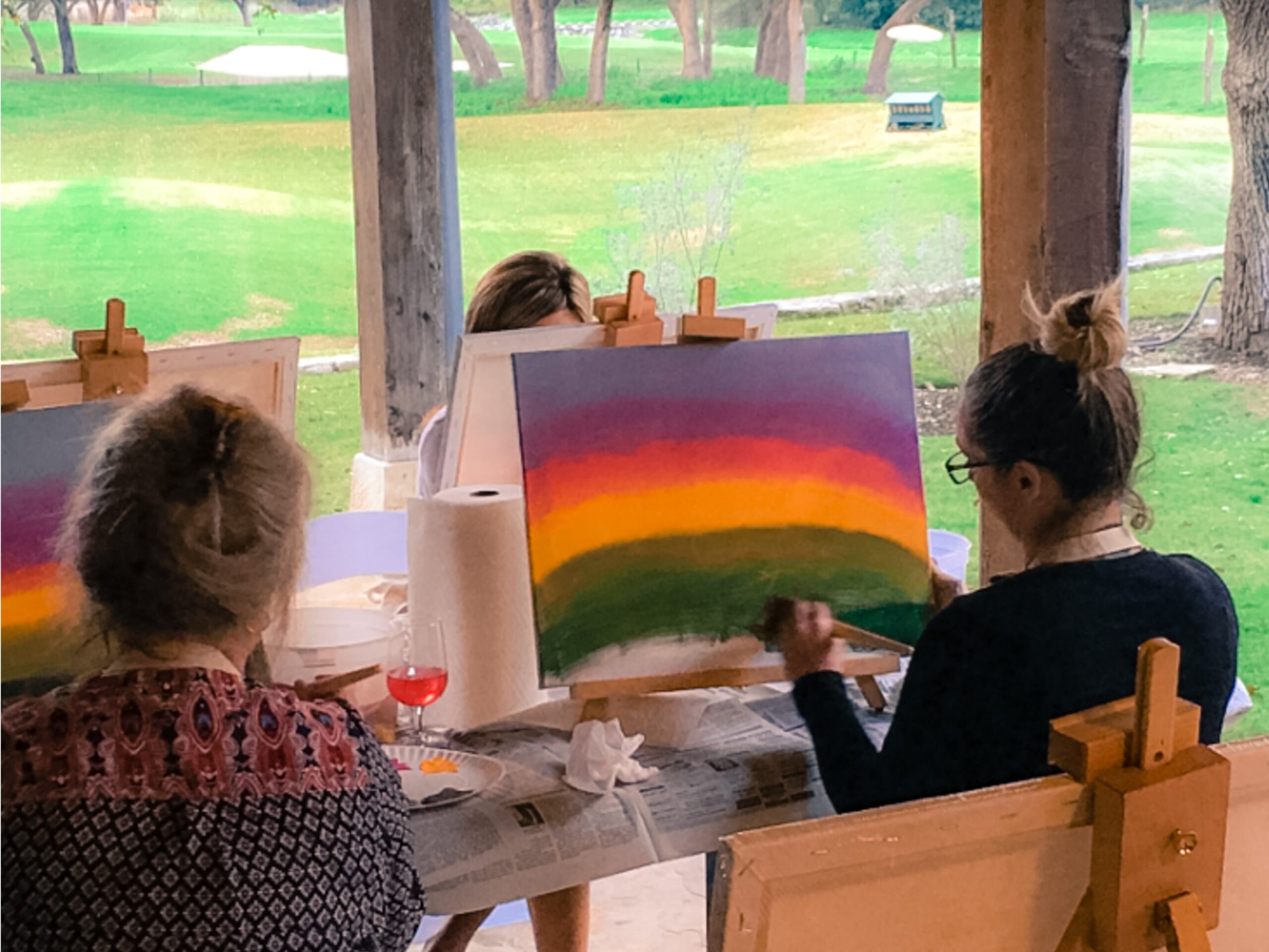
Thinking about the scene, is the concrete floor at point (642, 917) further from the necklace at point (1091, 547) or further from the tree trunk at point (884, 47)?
the tree trunk at point (884, 47)

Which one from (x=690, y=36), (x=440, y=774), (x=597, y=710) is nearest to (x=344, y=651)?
(x=440, y=774)

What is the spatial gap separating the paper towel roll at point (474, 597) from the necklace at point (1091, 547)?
1.96ft

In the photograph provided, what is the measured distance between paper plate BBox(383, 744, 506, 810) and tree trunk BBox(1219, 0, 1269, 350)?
17.3 ft

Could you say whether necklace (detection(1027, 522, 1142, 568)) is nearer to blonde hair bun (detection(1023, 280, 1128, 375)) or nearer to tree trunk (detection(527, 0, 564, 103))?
blonde hair bun (detection(1023, 280, 1128, 375))

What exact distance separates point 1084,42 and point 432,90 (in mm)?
1959

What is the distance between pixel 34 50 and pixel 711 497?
24.6 ft

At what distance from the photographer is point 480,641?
1771 mm

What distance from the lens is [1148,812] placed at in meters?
0.85

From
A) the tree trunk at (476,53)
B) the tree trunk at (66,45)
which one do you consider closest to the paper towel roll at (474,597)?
the tree trunk at (476,53)

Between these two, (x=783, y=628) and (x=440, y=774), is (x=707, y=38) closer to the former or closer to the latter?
(x=783, y=628)

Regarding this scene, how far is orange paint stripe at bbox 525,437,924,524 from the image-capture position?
1.80 m

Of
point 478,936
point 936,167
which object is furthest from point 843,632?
point 936,167

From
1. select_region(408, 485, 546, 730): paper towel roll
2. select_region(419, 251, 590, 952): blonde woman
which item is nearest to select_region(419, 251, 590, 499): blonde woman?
select_region(419, 251, 590, 952): blonde woman

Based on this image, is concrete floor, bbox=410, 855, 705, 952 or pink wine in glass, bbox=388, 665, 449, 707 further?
concrete floor, bbox=410, 855, 705, 952
